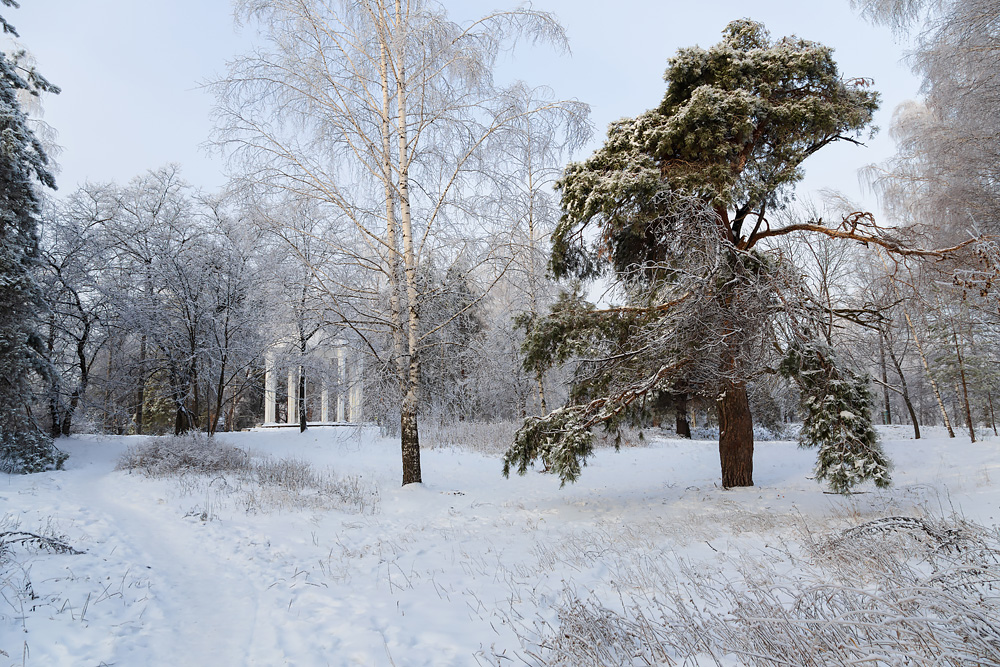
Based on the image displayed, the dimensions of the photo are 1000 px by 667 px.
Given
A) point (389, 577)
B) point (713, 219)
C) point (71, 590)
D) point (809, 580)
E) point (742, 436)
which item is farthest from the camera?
point (742, 436)

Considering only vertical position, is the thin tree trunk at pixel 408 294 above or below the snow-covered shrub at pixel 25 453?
above

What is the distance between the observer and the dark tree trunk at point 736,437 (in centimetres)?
871

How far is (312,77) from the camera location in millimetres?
9102

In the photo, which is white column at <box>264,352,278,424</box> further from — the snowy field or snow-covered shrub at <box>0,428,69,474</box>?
the snowy field

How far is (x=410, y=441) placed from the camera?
386 inches

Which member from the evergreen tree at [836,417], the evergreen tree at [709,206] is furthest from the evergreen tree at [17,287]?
the evergreen tree at [836,417]

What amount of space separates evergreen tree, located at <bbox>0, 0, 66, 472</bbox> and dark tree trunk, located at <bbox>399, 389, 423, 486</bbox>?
754 cm

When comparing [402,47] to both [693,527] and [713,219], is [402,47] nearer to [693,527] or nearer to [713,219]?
[713,219]

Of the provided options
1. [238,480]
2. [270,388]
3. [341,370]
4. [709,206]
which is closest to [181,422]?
[341,370]

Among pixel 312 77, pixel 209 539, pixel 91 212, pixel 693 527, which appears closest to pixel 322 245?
pixel 312 77

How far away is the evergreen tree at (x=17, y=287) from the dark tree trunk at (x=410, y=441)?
7541mm

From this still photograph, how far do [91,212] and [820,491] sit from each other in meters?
20.1

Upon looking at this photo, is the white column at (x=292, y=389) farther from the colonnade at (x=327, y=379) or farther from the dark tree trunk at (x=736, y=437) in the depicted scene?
the dark tree trunk at (x=736, y=437)

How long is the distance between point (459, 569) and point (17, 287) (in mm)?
11462
